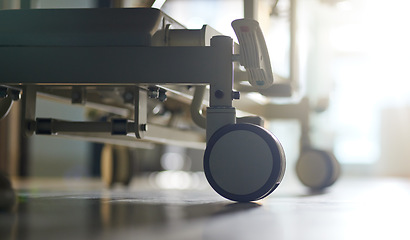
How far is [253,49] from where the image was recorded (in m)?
1.13

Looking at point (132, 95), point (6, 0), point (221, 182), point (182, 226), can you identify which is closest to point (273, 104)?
point (132, 95)

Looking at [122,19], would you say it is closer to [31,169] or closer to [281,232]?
[281,232]

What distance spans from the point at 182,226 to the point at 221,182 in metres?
0.31

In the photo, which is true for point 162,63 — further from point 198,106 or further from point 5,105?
point 5,105

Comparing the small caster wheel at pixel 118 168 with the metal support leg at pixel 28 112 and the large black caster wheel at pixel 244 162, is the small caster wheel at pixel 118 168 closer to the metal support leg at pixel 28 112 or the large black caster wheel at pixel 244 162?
the metal support leg at pixel 28 112

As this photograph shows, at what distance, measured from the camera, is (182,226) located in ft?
2.52

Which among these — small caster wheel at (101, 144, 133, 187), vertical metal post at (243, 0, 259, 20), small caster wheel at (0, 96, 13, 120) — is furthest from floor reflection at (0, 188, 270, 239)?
small caster wheel at (101, 144, 133, 187)

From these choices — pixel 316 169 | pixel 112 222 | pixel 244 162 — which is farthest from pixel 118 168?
pixel 112 222

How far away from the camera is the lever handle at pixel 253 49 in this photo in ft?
3.59

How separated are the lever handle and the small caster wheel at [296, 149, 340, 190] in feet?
3.11

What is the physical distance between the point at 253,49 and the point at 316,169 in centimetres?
106

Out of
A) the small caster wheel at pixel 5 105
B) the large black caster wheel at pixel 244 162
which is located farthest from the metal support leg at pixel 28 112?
the large black caster wheel at pixel 244 162

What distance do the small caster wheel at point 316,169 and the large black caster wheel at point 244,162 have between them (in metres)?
1.04

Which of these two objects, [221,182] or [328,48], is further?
[328,48]
